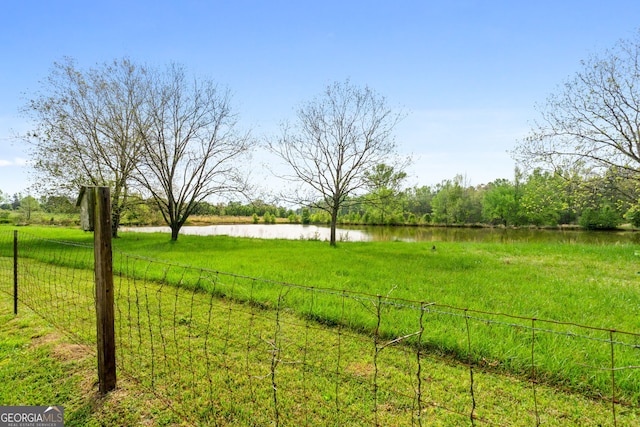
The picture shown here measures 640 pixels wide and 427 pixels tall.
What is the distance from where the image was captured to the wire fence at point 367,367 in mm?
2664

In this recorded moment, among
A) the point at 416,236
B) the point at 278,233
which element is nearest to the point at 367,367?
the point at 278,233

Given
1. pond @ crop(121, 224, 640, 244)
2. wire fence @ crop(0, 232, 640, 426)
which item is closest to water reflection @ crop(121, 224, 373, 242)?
pond @ crop(121, 224, 640, 244)

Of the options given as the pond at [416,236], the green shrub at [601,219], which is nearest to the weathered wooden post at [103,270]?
the pond at [416,236]

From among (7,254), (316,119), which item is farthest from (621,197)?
(7,254)

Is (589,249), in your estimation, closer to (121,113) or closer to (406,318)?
(406,318)

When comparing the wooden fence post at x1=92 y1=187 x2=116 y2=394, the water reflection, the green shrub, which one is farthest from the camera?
the green shrub

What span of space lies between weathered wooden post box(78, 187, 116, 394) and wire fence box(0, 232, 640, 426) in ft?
1.52

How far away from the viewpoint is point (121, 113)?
53.2ft

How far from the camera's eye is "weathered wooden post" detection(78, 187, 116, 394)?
2.79 meters

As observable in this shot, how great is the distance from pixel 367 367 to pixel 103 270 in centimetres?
299

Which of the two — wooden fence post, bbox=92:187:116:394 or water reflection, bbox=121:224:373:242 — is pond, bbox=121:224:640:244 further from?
wooden fence post, bbox=92:187:116:394

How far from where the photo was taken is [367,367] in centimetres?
348

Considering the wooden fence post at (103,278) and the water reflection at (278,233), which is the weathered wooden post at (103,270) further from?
the water reflection at (278,233)

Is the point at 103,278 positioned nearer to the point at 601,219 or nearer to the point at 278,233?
the point at 278,233
